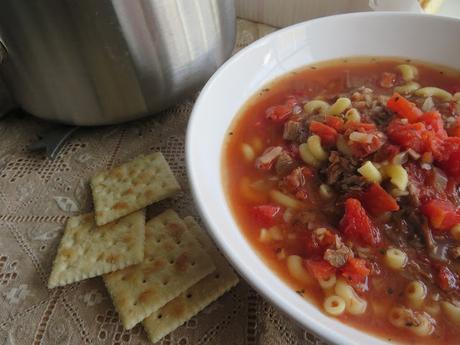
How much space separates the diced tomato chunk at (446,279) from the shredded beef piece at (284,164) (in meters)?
0.55

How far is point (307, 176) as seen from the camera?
154cm

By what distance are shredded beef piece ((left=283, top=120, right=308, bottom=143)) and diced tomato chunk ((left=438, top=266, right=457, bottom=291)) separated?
2.01 ft

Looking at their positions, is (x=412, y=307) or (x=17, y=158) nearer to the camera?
(x=412, y=307)

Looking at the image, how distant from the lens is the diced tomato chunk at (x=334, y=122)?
1601 millimetres

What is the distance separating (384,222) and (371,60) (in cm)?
82

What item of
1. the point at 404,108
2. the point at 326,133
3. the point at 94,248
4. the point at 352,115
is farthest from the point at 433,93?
the point at 94,248

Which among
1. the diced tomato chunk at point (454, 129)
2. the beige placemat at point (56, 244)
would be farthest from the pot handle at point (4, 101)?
the diced tomato chunk at point (454, 129)

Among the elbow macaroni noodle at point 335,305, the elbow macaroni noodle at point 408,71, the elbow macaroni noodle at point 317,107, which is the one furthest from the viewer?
the elbow macaroni noodle at point 408,71

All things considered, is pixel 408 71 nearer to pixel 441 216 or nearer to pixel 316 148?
pixel 316 148

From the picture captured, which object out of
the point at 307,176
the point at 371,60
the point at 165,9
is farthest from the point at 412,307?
the point at 165,9

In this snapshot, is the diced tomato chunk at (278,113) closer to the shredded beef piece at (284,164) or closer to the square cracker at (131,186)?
the shredded beef piece at (284,164)

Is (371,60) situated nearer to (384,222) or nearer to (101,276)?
(384,222)

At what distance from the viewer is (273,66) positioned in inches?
72.4

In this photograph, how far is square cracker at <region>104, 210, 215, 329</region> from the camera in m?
1.37
